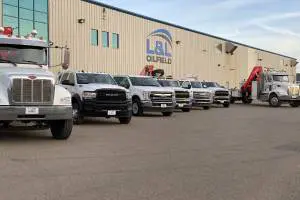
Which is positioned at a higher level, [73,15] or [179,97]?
[73,15]

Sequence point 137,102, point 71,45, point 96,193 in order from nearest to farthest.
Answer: point 96,193, point 137,102, point 71,45

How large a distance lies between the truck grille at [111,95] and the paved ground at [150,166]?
2576 mm

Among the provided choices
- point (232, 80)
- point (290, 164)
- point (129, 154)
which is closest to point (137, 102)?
point (129, 154)

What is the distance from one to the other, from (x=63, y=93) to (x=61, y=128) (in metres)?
0.97

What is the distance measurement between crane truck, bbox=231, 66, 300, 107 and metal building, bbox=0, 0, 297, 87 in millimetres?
2419

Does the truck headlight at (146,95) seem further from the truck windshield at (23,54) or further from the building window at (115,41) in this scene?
the building window at (115,41)

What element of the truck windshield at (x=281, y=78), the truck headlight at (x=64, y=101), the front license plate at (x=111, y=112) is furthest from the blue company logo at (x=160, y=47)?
the truck headlight at (x=64, y=101)

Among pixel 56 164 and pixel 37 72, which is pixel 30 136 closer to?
pixel 37 72

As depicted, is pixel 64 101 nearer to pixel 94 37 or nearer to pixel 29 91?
pixel 29 91

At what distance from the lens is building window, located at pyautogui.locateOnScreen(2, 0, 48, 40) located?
30.2m

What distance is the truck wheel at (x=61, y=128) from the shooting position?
13.0m

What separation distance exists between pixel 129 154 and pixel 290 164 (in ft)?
10.8

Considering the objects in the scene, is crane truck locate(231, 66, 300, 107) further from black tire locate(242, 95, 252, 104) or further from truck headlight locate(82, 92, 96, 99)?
truck headlight locate(82, 92, 96, 99)

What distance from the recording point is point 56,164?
9.52m
